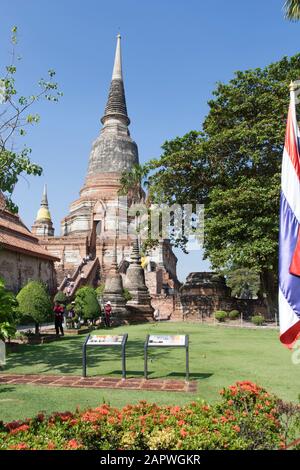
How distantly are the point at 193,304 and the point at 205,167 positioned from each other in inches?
319

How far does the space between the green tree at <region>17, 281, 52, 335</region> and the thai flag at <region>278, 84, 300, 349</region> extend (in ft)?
31.3

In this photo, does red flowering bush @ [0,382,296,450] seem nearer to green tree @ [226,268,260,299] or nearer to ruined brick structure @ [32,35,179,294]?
ruined brick structure @ [32,35,179,294]

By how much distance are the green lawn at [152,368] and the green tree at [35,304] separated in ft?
3.13

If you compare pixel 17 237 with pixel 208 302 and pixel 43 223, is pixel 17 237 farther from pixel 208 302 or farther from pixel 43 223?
pixel 43 223

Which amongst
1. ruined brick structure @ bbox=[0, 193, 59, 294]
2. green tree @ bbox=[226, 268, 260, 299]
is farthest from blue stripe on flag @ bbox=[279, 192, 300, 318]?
green tree @ bbox=[226, 268, 260, 299]

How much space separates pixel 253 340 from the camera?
1391cm

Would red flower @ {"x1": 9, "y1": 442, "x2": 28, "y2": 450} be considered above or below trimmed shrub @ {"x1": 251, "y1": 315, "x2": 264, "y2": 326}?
above

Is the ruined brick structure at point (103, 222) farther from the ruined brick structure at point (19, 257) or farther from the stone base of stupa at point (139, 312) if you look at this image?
the stone base of stupa at point (139, 312)

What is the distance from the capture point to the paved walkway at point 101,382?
6.64 metres

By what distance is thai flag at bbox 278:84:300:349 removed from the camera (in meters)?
4.50

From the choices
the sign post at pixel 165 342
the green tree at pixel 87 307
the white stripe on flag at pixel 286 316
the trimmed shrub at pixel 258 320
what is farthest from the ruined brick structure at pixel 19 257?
the white stripe on flag at pixel 286 316

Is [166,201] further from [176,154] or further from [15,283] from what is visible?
[15,283]

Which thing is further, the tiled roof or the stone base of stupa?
the stone base of stupa
